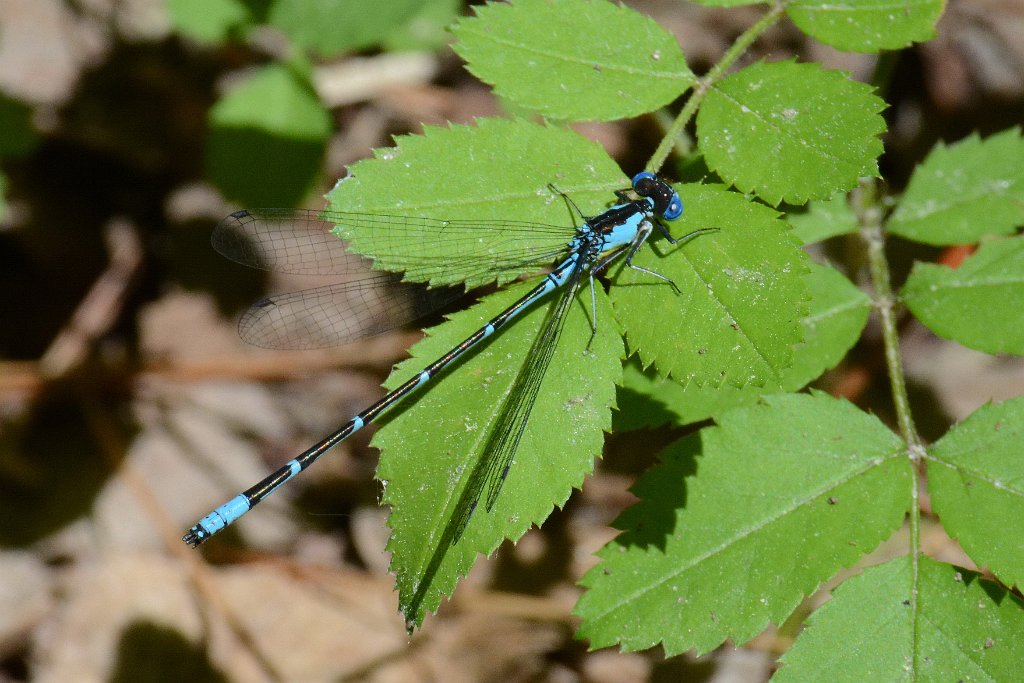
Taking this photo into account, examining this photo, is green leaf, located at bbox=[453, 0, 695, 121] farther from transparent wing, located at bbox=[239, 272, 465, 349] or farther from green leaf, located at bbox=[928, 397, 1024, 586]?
green leaf, located at bbox=[928, 397, 1024, 586]

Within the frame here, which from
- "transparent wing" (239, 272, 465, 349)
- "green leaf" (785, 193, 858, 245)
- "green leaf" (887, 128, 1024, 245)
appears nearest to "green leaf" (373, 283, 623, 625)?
"transparent wing" (239, 272, 465, 349)

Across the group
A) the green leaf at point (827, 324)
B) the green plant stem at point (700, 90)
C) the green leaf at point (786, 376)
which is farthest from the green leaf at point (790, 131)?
the green leaf at point (827, 324)

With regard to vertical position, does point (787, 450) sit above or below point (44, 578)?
above

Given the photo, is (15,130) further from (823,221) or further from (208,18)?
(823,221)

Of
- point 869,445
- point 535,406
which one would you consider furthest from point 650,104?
point 869,445

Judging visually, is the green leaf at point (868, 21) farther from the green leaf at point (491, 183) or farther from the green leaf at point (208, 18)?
the green leaf at point (208, 18)

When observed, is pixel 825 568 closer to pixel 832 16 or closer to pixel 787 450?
pixel 787 450

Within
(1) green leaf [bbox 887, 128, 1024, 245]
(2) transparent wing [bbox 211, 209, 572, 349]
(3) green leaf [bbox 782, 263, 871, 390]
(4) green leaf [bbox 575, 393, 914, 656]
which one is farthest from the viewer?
(1) green leaf [bbox 887, 128, 1024, 245]
